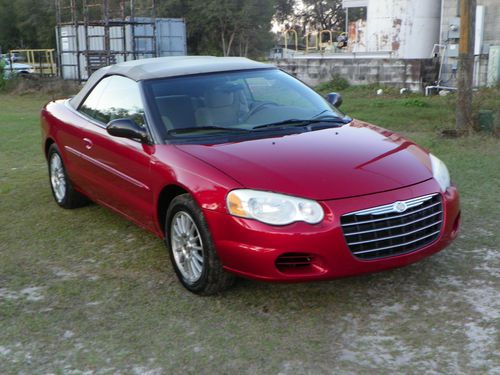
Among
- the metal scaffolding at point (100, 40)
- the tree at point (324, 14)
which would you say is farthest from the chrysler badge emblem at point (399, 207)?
the tree at point (324, 14)

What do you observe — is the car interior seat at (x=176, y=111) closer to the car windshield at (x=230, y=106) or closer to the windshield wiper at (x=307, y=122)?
the car windshield at (x=230, y=106)

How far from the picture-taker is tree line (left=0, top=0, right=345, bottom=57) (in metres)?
47.1

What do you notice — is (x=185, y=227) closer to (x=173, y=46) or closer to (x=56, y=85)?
(x=56, y=85)

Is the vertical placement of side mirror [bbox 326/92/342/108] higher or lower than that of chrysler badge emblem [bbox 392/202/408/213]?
higher

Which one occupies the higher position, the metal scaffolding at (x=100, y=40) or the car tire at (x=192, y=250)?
the metal scaffolding at (x=100, y=40)

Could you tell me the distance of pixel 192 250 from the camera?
164 inches

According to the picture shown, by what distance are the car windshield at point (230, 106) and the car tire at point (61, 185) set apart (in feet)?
5.89

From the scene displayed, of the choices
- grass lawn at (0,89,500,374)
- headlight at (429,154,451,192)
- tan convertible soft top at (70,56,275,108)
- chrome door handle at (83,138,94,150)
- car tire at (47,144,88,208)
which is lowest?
grass lawn at (0,89,500,374)

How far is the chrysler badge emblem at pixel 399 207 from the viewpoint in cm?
376

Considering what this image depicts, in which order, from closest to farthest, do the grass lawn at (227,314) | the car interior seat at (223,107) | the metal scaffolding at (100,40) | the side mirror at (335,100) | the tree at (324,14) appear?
the grass lawn at (227,314) → the car interior seat at (223,107) → the side mirror at (335,100) → the metal scaffolding at (100,40) → the tree at (324,14)

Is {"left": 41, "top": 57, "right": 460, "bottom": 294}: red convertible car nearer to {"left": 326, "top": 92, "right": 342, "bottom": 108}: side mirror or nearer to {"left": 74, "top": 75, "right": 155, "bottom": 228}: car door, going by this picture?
{"left": 74, "top": 75, "right": 155, "bottom": 228}: car door

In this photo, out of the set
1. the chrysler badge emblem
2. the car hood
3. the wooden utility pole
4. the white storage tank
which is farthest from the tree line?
the chrysler badge emblem

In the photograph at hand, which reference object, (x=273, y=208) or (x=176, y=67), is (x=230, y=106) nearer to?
(x=176, y=67)

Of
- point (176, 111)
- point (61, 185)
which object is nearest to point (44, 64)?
point (61, 185)
